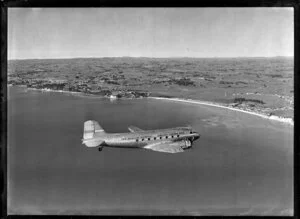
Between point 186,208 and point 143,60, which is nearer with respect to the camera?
point 186,208

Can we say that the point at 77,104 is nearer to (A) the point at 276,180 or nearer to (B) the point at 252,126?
(B) the point at 252,126

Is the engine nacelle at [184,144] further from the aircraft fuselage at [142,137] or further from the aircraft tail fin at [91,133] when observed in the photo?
the aircraft tail fin at [91,133]

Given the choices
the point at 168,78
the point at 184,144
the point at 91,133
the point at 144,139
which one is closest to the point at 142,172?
the point at 144,139

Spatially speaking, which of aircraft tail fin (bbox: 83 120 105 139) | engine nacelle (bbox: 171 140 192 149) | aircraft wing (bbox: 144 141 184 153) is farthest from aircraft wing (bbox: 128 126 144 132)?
engine nacelle (bbox: 171 140 192 149)

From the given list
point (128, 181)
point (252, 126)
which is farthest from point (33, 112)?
point (252, 126)

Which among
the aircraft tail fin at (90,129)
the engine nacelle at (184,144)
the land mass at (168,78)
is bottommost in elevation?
the engine nacelle at (184,144)

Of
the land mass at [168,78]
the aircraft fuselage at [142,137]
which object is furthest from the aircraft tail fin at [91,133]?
the land mass at [168,78]
